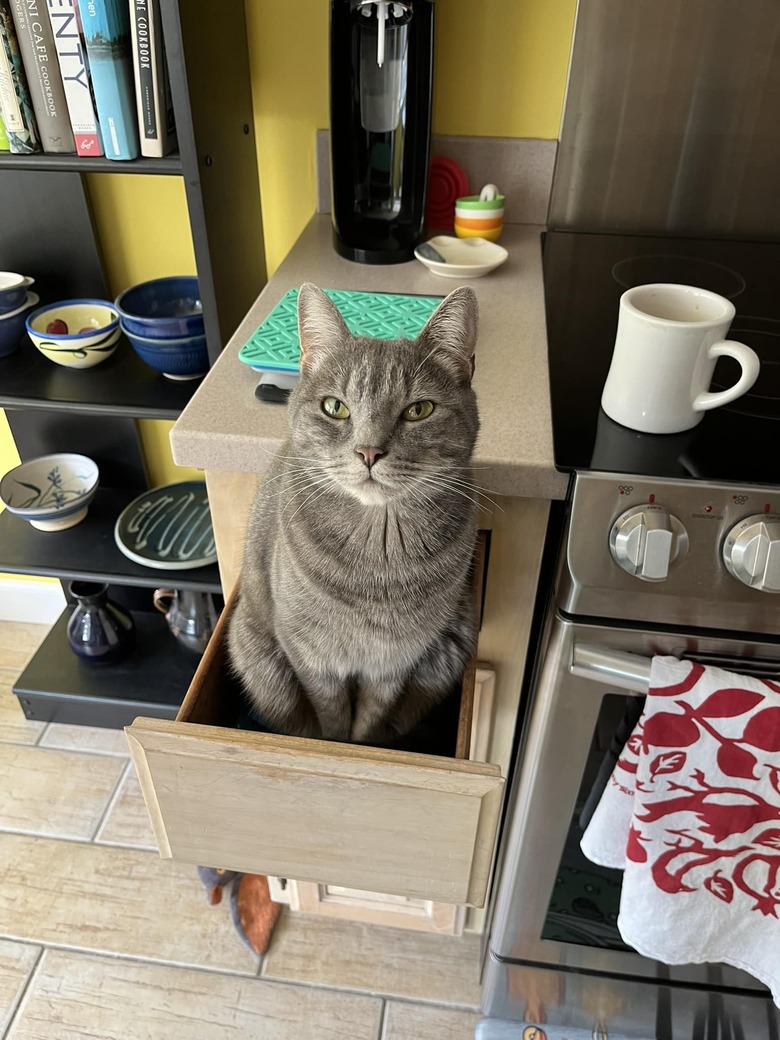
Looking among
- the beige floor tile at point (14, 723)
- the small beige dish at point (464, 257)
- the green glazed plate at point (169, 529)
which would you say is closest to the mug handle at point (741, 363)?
the small beige dish at point (464, 257)

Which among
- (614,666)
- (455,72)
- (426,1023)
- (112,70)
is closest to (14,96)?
(112,70)

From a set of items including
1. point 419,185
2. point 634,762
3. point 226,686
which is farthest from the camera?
point 419,185

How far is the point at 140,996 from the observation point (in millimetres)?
1369

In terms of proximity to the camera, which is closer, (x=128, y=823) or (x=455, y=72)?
(x=455, y=72)

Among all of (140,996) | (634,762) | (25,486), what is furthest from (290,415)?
(140,996)

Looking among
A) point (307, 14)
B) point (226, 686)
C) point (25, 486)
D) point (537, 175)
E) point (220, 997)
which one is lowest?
point (220, 997)

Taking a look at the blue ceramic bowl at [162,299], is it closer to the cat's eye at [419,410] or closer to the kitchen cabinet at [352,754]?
the kitchen cabinet at [352,754]

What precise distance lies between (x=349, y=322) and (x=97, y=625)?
41.4 inches

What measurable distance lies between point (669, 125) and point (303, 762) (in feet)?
3.90

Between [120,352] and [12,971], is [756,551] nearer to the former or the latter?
[120,352]

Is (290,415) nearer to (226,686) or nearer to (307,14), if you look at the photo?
(226,686)

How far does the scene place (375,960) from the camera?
1.44 m

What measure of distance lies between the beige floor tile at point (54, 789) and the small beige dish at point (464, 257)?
1330 mm

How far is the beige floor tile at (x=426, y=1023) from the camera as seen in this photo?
133cm
